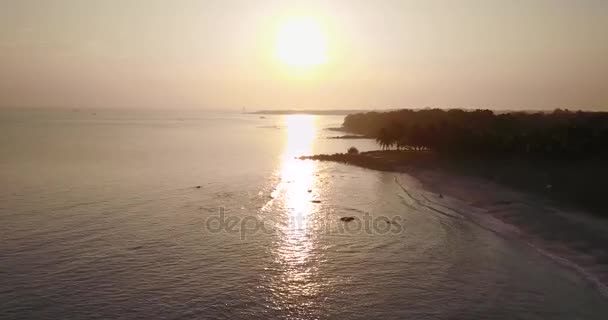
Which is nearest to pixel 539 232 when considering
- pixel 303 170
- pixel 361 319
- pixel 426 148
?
pixel 361 319

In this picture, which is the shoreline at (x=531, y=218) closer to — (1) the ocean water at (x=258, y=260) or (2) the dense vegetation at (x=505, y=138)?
(1) the ocean water at (x=258, y=260)

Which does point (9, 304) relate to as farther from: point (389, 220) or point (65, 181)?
point (65, 181)

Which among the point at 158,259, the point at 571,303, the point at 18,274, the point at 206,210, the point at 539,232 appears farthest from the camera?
the point at 206,210

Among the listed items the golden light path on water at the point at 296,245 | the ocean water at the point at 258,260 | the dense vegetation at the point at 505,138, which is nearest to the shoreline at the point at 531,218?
the ocean water at the point at 258,260

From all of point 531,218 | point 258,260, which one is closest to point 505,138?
point 531,218

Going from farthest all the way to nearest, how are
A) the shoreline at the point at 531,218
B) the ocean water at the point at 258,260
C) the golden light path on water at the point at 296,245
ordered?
the shoreline at the point at 531,218, the golden light path on water at the point at 296,245, the ocean water at the point at 258,260

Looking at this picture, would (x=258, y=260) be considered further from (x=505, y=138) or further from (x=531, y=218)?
(x=505, y=138)

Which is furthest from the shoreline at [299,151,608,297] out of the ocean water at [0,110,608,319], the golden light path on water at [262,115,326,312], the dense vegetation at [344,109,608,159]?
the dense vegetation at [344,109,608,159]
